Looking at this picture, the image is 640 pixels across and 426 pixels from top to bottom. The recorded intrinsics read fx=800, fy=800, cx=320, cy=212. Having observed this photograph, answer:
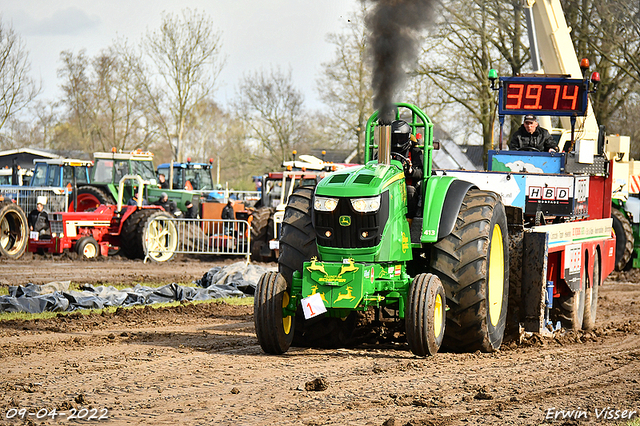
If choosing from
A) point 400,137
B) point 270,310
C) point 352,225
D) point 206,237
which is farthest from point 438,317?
point 206,237

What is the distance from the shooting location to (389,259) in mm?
7055

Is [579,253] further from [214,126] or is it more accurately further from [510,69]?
[214,126]

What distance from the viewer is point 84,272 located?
1694 centimetres

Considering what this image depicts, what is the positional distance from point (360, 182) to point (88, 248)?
14.5 meters

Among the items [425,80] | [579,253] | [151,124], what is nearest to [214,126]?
[151,124]

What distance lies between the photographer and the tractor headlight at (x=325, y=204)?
6.93 meters

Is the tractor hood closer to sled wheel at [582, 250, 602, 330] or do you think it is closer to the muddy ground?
the muddy ground

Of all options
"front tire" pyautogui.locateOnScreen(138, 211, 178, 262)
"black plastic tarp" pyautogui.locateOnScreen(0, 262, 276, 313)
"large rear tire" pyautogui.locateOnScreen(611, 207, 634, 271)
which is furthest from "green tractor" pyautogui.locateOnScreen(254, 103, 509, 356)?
"front tire" pyautogui.locateOnScreen(138, 211, 178, 262)

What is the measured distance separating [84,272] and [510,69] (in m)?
19.6

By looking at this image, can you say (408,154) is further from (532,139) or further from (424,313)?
(532,139)

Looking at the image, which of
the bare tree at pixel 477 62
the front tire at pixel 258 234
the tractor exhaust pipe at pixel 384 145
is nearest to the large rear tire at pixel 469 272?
the tractor exhaust pipe at pixel 384 145

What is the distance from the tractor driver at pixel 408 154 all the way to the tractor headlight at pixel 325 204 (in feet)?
3.50

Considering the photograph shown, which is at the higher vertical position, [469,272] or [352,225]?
[352,225]

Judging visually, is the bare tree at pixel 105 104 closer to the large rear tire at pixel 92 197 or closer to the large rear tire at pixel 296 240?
the large rear tire at pixel 92 197
